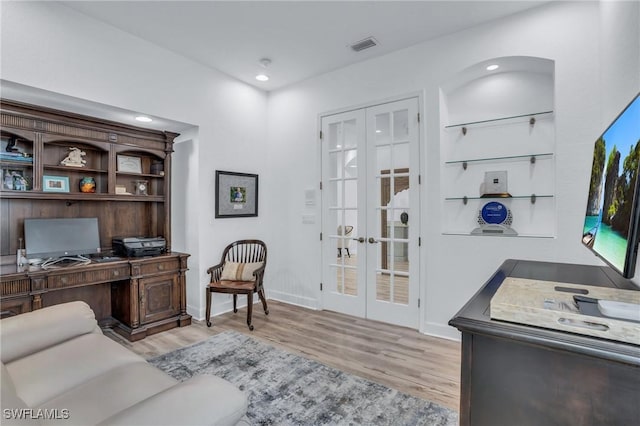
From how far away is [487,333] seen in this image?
34.0 inches

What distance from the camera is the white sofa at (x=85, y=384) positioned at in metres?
0.96

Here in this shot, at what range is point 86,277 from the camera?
2.80 m

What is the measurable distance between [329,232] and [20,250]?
9.73 feet

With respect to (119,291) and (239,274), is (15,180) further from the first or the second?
(239,274)

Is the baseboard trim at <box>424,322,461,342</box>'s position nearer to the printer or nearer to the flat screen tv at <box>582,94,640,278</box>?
the flat screen tv at <box>582,94,640,278</box>

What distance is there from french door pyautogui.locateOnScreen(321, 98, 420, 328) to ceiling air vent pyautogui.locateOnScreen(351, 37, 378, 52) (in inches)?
24.5

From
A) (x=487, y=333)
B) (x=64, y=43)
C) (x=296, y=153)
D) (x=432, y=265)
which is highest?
(x=64, y=43)

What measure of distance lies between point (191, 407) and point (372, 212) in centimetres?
287

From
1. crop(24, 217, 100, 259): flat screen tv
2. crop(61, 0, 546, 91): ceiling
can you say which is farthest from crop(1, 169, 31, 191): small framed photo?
crop(61, 0, 546, 91): ceiling

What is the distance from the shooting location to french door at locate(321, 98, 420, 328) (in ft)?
11.0

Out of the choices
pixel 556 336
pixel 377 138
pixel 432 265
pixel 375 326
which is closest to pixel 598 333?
pixel 556 336

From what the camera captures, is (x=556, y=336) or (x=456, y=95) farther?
(x=456, y=95)

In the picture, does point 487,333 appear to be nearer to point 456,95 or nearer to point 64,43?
point 456,95

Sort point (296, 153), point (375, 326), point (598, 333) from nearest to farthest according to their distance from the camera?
1. point (598, 333)
2. point (375, 326)
3. point (296, 153)
